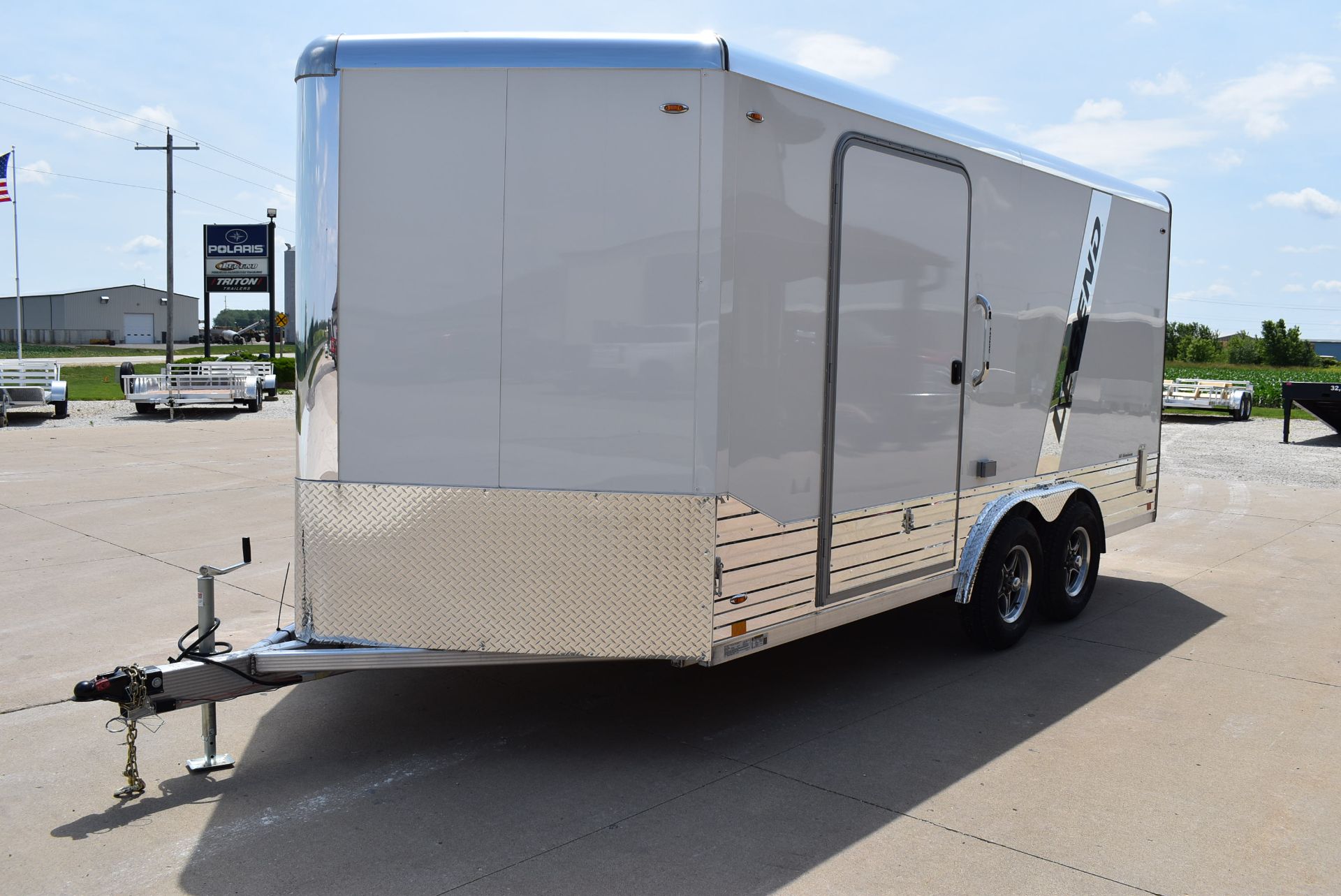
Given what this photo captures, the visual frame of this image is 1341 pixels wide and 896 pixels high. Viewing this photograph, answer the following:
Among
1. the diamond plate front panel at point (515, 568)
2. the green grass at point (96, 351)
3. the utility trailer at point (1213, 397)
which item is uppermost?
the green grass at point (96, 351)

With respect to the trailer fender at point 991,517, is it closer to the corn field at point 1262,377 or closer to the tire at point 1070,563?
the tire at point 1070,563

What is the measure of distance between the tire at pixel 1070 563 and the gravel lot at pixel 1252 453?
896cm

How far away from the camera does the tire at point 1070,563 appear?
6.68 m

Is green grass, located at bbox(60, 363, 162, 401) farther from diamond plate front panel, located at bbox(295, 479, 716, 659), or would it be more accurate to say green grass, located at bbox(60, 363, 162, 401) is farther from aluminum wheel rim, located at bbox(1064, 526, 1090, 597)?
aluminum wheel rim, located at bbox(1064, 526, 1090, 597)

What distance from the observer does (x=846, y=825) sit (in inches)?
154

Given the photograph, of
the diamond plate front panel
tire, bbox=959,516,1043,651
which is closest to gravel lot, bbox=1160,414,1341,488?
tire, bbox=959,516,1043,651

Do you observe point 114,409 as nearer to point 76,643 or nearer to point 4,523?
point 4,523

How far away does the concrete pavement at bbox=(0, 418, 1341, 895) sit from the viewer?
11.8ft

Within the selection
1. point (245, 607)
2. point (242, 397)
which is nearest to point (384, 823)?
point (245, 607)

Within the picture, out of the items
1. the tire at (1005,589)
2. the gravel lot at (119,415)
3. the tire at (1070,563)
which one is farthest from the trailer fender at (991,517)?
the gravel lot at (119,415)

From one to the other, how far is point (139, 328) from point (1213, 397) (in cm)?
8782

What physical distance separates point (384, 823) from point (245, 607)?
3.68 meters

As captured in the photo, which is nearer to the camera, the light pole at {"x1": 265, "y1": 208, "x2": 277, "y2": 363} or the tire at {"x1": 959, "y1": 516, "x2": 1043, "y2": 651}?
the tire at {"x1": 959, "y1": 516, "x2": 1043, "y2": 651}

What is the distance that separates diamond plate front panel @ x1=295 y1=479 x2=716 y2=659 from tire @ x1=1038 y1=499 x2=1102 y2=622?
131 inches
